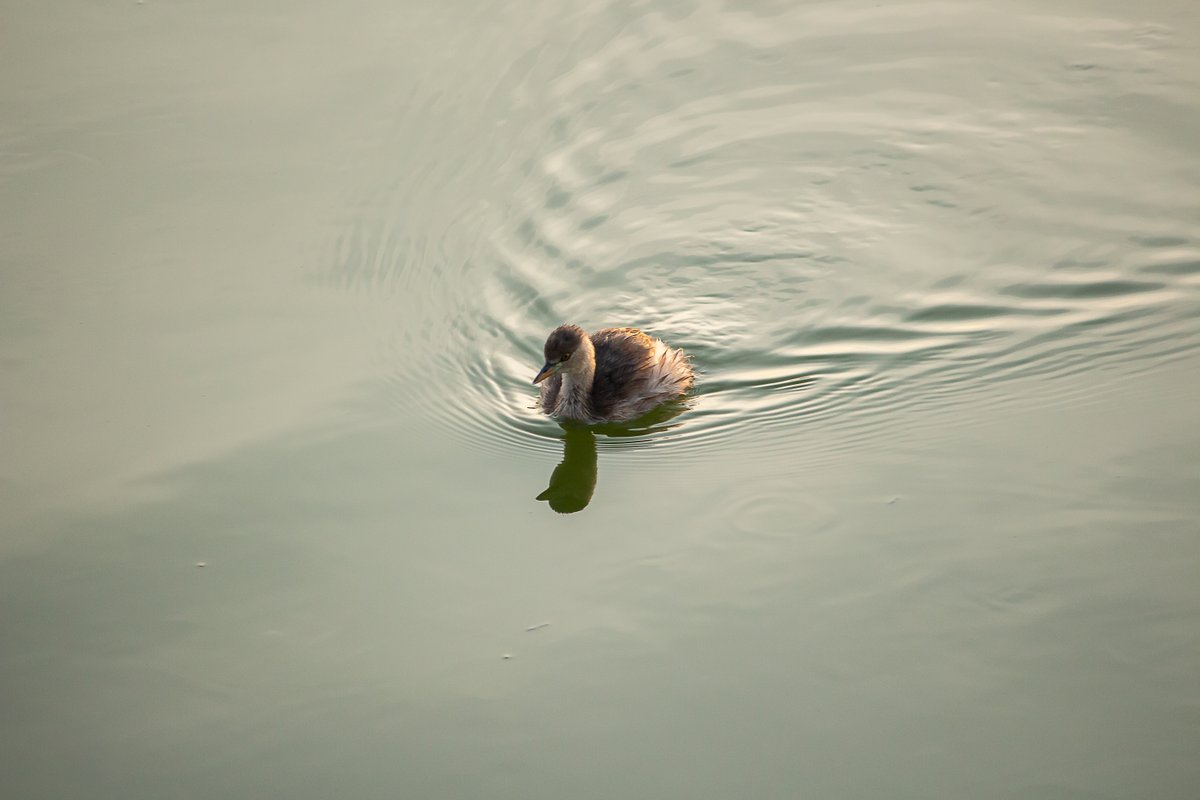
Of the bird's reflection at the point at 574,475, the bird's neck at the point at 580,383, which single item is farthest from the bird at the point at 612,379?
the bird's reflection at the point at 574,475

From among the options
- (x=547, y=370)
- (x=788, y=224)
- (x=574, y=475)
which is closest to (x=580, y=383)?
(x=547, y=370)

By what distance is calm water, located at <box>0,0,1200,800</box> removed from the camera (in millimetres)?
5449

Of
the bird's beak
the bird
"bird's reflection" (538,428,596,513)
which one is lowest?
"bird's reflection" (538,428,596,513)

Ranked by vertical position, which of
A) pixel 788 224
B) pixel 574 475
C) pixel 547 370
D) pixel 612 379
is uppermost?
pixel 788 224

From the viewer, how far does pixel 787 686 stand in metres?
5.55

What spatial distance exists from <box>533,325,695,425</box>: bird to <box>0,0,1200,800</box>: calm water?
0.57 feet

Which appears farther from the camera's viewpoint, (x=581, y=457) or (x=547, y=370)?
(x=581, y=457)

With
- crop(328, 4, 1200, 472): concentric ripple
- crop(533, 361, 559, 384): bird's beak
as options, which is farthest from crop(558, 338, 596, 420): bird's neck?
crop(328, 4, 1200, 472): concentric ripple

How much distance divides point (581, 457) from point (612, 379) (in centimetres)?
56

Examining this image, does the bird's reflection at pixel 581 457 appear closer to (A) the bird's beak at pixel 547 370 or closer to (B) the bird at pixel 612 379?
(B) the bird at pixel 612 379

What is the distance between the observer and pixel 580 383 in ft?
25.5

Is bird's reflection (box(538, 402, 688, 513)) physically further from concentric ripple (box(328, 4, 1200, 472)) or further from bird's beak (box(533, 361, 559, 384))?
bird's beak (box(533, 361, 559, 384))

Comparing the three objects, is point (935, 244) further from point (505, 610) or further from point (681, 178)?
point (505, 610)

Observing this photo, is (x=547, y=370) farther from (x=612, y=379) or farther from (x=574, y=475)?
(x=574, y=475)
